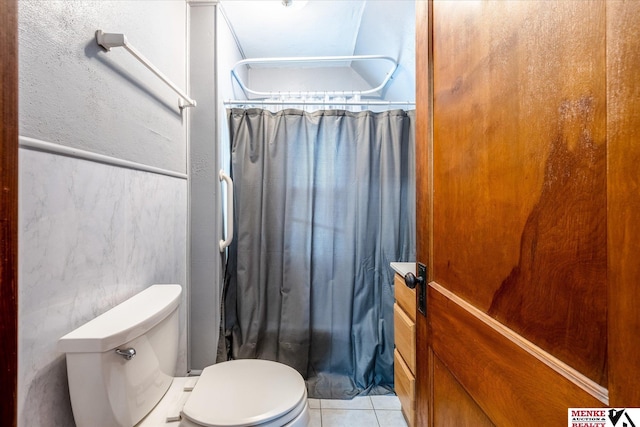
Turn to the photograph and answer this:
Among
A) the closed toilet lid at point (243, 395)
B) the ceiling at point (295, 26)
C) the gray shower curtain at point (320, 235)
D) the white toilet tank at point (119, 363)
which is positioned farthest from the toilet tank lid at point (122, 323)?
the ceiling at point (295, 26)

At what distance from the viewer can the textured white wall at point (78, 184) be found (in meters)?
0.60

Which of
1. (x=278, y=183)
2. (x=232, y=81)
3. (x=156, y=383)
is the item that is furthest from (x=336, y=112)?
(x=156, y=383)

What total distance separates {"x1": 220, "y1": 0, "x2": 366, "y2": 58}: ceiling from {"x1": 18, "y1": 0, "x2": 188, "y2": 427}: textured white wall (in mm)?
667

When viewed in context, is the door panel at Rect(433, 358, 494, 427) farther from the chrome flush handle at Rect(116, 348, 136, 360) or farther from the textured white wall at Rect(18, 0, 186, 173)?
the textured white wall at Rect(18, 0, 186, 173)

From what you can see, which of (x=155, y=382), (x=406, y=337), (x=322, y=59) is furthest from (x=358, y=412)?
(x=322, y=59)

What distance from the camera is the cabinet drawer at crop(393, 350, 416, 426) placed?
1.02 metres

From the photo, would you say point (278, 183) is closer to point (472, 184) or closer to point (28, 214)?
point (28, 214)

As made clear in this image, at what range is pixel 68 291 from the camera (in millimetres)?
689

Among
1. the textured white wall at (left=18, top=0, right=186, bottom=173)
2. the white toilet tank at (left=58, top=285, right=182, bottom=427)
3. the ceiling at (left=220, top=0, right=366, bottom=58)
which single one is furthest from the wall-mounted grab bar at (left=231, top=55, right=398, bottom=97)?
the white toilet tank at (left=58, top=285, right=182, bottom=427)

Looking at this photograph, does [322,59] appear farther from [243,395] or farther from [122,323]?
[243,395]

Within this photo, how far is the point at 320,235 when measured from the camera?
162cm

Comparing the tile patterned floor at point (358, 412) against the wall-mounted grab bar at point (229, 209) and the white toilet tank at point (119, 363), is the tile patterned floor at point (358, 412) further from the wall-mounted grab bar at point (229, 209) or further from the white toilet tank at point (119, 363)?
the wall-mounted grab bar at point (229, 209)

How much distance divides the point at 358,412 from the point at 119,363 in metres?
1.25

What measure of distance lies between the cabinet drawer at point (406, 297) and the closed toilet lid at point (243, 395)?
1.65 ft
